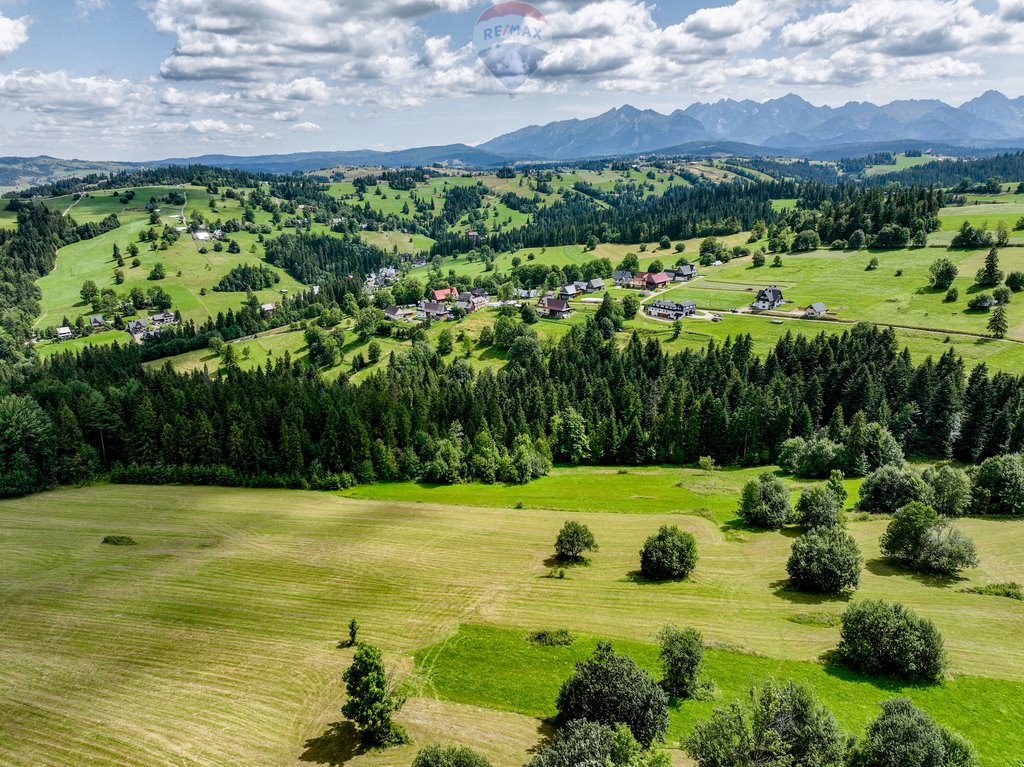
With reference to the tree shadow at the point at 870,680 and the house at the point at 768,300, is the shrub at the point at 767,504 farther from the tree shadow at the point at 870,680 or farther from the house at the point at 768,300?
the house at the point at 768,300

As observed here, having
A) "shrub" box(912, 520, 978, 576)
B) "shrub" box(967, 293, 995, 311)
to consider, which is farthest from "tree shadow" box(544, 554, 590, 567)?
"shrub" box(967, 293, 995, 311)

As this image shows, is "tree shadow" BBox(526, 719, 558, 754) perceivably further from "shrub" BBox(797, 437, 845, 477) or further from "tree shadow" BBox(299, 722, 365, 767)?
"shrub" BBox(797, 437, 845, 477)

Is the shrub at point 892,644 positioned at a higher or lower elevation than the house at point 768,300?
lower

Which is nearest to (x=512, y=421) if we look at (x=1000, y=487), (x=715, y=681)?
(x=715, y=681)

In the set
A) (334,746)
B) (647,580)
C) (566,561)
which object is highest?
(334,746)

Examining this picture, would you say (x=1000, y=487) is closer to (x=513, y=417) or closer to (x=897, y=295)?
(x=513, y=417)

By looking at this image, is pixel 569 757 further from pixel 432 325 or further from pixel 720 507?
pixel 432 325

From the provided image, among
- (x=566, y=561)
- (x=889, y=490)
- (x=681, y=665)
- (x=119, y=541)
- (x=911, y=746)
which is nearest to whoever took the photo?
(x=911, y=746)

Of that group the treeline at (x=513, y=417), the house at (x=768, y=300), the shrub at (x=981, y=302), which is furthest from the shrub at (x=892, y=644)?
the house at (x=768, y=300)
